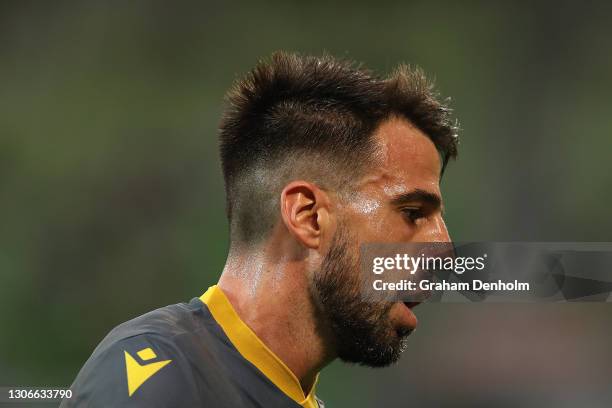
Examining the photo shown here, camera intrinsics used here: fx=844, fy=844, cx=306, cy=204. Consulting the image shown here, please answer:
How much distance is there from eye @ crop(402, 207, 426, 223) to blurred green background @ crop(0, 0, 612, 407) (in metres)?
3.17

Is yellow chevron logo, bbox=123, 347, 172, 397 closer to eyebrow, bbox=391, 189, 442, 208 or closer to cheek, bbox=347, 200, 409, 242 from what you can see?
cheek, bbox=347, 200, 409, 242

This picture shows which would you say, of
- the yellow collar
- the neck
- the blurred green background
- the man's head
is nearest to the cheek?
the man's head

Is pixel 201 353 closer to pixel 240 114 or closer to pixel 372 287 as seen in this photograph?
pixel 372 287

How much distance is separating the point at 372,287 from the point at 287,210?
27cm

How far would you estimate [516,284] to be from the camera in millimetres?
3020

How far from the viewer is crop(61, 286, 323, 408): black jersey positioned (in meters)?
1.67

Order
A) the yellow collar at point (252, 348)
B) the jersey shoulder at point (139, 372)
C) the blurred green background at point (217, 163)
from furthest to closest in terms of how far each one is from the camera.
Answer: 1. the blurred green background at point (217, 163)
2. the yellow collar at point (252, 348)
3. the jersey shoulder at point (139, 372)

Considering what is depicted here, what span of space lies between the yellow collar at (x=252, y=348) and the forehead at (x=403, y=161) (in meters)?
0.45

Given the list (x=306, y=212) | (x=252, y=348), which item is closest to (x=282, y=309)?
(x=252, y=348)

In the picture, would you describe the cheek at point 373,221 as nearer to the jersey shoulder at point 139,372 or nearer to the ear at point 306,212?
the ear at point 306,212

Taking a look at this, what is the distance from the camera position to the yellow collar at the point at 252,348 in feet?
6.53

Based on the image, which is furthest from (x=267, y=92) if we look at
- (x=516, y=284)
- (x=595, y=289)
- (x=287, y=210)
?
(x=595, y=289)

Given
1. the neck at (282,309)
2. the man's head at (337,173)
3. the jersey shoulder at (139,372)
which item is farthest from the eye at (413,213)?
the jersey shoulder at (139,372)

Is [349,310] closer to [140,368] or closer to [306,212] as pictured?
[306,212]
